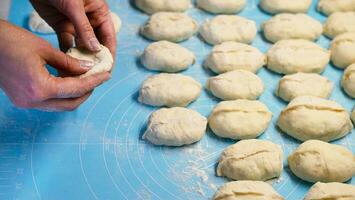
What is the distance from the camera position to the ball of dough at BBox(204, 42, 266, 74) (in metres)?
1.80

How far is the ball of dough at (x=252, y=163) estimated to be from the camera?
1.44m

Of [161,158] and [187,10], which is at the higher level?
[187,10]

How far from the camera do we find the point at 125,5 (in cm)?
217

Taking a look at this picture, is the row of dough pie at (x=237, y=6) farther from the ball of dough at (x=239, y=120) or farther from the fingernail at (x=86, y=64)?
the fingernail at (x=86, y=64)

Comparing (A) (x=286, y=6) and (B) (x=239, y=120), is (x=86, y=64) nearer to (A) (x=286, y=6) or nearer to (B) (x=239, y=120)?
(B) (x=239, y=120)

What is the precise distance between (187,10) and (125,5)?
310mm

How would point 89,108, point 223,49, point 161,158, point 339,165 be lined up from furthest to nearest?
point 223,49, point 89,108, point 161,158, point 339,165

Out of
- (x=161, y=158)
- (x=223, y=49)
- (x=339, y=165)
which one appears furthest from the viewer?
(x=223, y=49)

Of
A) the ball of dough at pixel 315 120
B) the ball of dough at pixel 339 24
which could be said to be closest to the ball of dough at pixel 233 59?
the ball of dough at pixel 315 120

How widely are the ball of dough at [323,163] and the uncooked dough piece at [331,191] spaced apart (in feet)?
0.18

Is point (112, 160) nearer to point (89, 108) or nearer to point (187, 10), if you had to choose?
point (89, 108)

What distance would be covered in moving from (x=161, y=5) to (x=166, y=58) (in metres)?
0.40

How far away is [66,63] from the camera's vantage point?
130cm

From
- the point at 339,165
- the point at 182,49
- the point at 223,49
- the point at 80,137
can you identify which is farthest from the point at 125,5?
the point at 339,165
